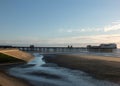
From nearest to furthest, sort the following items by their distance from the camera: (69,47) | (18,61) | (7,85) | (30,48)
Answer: (7,85), (18,61), (30,48), (69,47)

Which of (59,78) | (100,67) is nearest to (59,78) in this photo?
(59,78)

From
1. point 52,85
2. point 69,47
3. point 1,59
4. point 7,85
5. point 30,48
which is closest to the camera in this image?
point 7,85

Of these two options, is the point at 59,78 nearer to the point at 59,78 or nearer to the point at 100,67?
the point at 59,78

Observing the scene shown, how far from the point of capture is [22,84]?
60.6ft

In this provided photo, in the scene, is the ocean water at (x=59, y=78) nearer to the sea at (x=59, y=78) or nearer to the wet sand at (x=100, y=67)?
the sea at (x=59, y=78)

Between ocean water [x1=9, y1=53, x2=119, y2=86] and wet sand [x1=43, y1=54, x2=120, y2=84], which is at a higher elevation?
wet sand [x1=43, y1=54, x2=120, y2=84]

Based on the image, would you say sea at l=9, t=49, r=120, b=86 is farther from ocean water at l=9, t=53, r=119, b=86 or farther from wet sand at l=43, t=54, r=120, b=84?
wet sand at l=43, t=54, r=120, b=84

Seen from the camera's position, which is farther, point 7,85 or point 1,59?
point 1,59

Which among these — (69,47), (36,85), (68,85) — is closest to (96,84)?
(68,85)

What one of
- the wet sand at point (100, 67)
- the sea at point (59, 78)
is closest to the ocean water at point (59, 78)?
the sea at point (59, 78)

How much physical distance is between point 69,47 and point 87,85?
142m

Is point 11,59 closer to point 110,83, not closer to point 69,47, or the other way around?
point 110,83

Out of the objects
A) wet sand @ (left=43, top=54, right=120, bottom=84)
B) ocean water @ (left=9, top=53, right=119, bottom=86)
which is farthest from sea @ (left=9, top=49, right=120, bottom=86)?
wet sand @ (left=43, top=54, right=120, bottom=84)

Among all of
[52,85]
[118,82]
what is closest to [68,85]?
[52,85]
